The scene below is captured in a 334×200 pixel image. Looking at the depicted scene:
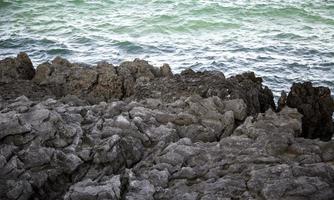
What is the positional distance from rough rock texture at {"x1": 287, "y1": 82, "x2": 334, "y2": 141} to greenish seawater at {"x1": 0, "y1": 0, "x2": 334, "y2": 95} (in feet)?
15.8

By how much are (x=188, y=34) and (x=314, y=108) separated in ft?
48.1

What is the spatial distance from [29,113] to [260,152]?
17.5 feet

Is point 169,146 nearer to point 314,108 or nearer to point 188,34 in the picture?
point 314,108

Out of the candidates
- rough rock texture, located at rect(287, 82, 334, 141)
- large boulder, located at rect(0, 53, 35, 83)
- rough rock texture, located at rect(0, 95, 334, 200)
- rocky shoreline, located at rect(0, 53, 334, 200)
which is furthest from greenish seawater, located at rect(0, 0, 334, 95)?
rough rock texture, located at rect(0, 95, 334, 200)

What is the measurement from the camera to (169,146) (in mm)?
9719

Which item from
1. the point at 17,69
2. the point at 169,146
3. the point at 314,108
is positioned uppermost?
the point at 169,146

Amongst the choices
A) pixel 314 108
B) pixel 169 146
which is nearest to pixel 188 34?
pixel 314 108

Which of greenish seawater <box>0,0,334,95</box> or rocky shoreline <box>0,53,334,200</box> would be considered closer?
rocky shoreline <box>0,53,334,200</box>

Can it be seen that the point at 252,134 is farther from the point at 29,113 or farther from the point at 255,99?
the point at 29,113

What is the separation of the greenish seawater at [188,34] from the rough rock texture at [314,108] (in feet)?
15.8

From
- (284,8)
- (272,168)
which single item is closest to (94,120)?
(272,168)

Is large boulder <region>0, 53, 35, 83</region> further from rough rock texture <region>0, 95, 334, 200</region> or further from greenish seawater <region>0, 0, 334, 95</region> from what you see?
greenish seawater <region>0, 0, 334, 95</region>

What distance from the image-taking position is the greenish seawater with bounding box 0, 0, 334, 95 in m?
21.2

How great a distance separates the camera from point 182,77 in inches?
553
